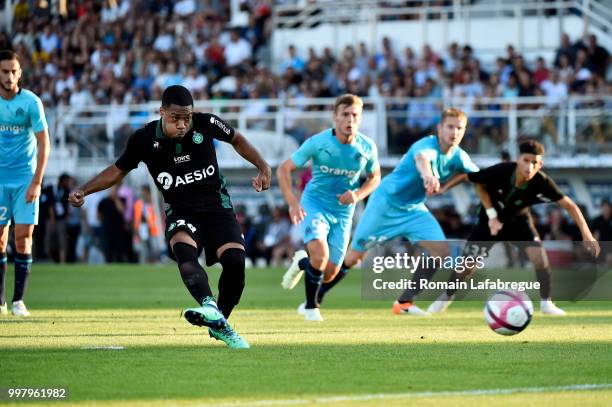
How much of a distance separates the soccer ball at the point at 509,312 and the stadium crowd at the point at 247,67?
1562 cm

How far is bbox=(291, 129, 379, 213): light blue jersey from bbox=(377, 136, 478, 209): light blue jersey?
0.71 m

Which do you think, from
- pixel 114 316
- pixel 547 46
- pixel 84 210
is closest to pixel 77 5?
pixel 84 210

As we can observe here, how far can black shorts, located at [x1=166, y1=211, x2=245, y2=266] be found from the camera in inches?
420

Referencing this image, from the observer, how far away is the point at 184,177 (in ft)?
35.2

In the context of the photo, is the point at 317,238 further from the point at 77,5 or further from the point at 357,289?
the point at 77,5

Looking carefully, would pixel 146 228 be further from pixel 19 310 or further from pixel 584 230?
pixel 584 230

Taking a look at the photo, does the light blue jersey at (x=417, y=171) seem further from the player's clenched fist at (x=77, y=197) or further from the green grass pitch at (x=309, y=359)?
the player's clenched fist at (x=77, y=197)

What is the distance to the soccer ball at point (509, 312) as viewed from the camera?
36.4 ft

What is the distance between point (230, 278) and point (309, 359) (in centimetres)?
135

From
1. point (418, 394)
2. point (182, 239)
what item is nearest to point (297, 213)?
point (182, 239)

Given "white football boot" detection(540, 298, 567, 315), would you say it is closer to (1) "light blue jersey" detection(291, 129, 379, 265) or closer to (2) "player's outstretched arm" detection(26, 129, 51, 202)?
(1) "light blue jersey" detection(291, 129, 379, 265)

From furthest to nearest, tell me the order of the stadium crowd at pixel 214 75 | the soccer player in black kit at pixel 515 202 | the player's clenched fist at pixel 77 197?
1. the stadium crowd at pixel 214 75
2. the soccer player in black kit at pixel 515 202
3. the player's clenched fist at pixel 77 197

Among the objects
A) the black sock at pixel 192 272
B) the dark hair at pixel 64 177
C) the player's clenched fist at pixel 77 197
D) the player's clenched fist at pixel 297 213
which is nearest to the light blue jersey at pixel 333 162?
the player's clenched fist at pixel 297 213

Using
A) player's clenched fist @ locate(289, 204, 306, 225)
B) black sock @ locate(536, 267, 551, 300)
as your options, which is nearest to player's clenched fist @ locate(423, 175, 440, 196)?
player's clenched fist @ locate(289, 204, 306, 225)
